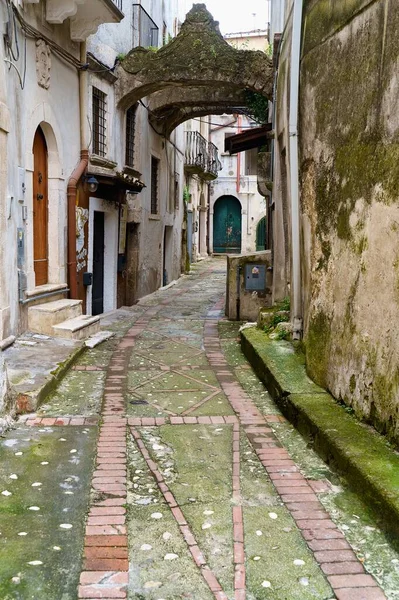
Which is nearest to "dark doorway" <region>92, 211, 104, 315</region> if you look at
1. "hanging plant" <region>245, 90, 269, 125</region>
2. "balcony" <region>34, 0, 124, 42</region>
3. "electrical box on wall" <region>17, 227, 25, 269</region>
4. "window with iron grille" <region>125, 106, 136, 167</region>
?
"window with iron grille" <region>125, 106, 136, 167</region>

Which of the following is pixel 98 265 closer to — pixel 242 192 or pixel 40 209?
pixel 40 209

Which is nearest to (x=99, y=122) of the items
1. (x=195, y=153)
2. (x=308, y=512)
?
(x=308, y=512)

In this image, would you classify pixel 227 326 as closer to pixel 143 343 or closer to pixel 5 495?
pixel 143 343

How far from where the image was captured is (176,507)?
4.08 meters

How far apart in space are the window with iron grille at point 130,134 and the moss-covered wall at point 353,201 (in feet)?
27.7

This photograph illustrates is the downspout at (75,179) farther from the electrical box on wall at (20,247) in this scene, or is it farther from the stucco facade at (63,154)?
the electrical box on wall at (20,247)

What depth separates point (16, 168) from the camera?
329 inches

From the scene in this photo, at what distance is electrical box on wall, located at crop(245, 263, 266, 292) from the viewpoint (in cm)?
1210

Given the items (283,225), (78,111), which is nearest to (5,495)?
(283,225)

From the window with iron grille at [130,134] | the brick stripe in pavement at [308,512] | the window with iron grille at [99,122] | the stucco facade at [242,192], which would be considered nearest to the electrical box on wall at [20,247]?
the brick stripe in pavement at [308,512]

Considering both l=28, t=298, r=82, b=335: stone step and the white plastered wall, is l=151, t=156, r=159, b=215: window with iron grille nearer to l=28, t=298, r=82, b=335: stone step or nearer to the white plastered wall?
the white plastered wall

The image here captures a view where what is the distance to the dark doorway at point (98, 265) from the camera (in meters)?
12.9

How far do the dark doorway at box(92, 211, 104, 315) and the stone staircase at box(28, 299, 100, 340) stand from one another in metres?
3.00

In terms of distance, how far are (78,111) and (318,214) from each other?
6451 millimetres
